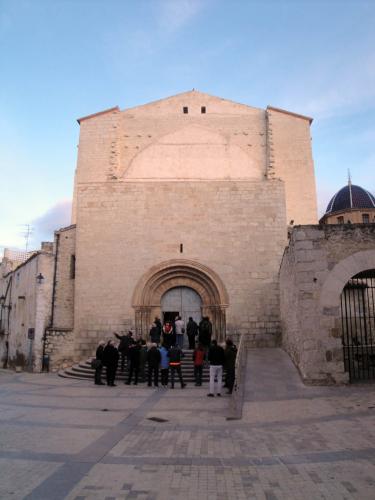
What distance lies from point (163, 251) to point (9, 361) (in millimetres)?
10674

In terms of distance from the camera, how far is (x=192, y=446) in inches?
221

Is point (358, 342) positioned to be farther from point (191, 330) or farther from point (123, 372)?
point (123, 372)

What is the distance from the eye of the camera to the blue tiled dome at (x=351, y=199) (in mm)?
33219

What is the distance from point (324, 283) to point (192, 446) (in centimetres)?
565

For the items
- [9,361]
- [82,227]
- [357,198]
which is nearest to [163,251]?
[82,227]

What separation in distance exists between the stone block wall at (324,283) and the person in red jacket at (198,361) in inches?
95.3

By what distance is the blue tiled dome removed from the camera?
109 feet

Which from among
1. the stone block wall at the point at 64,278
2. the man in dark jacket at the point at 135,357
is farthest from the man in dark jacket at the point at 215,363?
the stone block wall at the point at 64,278

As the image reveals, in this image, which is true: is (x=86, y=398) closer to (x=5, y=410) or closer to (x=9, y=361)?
(x=5, y=410)

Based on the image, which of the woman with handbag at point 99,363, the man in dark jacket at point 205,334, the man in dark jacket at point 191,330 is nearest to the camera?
the woman with handbag at point 99,363

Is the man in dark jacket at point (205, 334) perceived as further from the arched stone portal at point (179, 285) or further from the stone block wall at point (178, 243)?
the stone block wall at point (178, 243)

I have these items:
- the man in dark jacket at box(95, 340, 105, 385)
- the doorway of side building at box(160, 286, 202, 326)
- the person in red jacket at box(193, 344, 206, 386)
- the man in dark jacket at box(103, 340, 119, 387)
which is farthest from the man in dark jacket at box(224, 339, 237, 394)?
the doorway of side building at box(160, 286, 202, 326)

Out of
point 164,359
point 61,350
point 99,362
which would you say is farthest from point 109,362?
point 61,350

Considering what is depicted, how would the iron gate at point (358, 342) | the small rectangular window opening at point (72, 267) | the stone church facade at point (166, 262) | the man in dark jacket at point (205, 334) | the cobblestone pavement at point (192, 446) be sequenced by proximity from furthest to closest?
1. the small rectangular window opening at point (72, 267)
2. the stone church facade at point (166, 262)
3. the man in dark jacket at point (205, 334)
4. the iron gate at point (358, 342)
5. the cobblestone pavement at point (192, 446)
